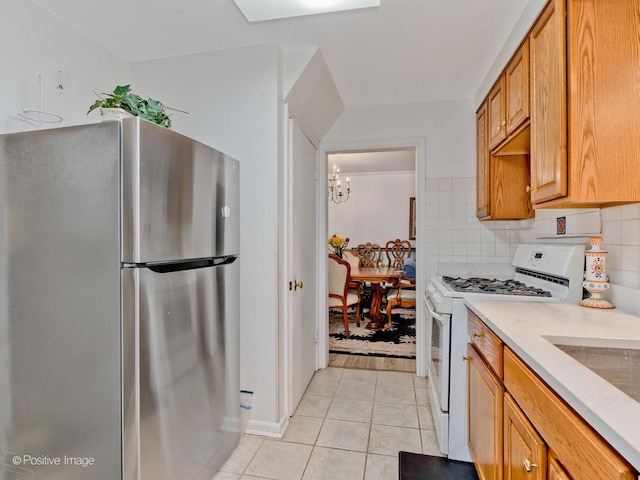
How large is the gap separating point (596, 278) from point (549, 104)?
766 mm

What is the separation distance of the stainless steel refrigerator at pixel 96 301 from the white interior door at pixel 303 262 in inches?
35.4

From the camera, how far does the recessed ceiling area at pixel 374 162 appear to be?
4804 mm

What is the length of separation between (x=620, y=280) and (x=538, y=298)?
0.32 m

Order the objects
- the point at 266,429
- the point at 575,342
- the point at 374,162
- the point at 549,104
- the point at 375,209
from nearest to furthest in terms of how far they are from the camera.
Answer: the point at 575,342, the point at 549,104, the point at 266,429, the point at 374,162, the point at 375,209

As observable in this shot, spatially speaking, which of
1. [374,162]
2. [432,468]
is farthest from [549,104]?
[374,162]

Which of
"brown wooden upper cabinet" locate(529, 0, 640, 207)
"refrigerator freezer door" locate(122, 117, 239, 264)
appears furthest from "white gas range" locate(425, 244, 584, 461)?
"refrigerator freezer door" locate(122, 117, 239, 264)

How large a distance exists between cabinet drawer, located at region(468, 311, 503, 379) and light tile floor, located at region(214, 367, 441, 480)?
2.43ft

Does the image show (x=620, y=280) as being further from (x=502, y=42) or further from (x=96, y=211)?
(x=96, y=211)

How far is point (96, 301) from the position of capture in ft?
3.74

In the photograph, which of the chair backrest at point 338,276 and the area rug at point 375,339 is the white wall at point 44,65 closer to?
the chair backrest at point 338,276

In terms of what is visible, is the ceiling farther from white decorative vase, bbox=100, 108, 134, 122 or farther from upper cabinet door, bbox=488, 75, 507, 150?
white decorative vase, bbox=100, 108, 134, 122

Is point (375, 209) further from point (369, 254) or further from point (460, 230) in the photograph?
point (460, 230)

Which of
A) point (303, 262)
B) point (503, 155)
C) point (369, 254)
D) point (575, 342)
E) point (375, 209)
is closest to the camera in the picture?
point (575, 342)

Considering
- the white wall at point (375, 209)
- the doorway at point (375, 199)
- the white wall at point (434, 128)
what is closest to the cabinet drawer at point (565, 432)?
the white wall at point (434, 128)
